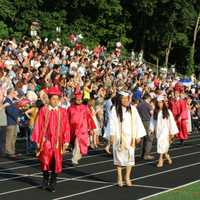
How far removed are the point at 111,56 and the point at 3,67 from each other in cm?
1784

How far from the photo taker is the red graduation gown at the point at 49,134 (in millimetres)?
14578

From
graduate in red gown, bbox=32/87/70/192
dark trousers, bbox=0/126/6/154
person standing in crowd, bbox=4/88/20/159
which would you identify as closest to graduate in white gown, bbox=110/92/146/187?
graduate in red gown, bbox=32/87/70/192

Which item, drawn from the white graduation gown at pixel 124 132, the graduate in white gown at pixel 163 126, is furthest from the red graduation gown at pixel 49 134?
the graduate in white gown at pixel 163 126

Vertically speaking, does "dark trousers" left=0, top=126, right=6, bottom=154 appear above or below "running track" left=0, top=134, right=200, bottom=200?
above

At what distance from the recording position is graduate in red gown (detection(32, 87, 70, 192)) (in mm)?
14547

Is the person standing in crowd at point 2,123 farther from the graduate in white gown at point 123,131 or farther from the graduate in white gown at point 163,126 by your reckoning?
the graduate in white gown at point 123,131

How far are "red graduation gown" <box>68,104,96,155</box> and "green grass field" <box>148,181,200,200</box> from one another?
4.91 meters

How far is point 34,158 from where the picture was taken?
20.8m

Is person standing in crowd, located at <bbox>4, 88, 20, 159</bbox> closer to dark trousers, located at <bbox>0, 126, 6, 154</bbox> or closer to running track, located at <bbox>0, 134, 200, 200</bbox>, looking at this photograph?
dark trousers, located at <bbox>0, 126, 6, 154</bbox>

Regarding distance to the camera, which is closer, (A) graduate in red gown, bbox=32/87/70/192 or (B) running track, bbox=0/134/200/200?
(B) running track, bbox=0/134/200/200

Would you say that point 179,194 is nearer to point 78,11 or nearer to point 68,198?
point 68,198

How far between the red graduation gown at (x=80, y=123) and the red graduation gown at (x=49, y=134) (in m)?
4.60

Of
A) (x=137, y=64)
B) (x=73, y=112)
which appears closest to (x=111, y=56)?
(x=137, y=64)

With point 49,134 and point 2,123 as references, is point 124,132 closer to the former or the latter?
point 49,134
